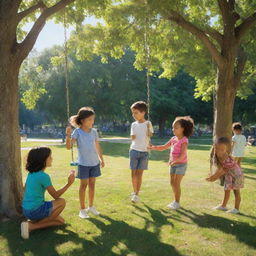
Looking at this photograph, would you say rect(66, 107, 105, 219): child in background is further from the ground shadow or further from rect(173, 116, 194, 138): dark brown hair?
rect(173, 116, 194, 138): dark brown hair

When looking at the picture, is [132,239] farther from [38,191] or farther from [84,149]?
[84,149]

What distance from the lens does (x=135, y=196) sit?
6516mm

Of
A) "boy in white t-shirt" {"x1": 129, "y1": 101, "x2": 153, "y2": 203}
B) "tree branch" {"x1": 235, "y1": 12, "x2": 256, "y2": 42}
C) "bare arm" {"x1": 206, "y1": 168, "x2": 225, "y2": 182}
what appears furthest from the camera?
"tree branch" {"x1": 235, "y1": 12, "x2": 256, "y2": 42}

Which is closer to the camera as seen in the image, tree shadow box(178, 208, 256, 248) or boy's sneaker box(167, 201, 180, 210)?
tree shadow box(178, 208, 256, 248)

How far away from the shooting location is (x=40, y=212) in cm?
458

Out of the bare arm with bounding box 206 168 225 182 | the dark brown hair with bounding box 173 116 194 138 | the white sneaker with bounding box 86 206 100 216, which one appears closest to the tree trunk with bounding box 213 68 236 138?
the dark brown hair with bounding box 173 116 194 138

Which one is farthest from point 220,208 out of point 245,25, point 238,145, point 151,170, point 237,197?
point 151,170

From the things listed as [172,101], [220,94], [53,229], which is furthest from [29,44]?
[172,101]

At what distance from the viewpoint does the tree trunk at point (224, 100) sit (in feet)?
26.9

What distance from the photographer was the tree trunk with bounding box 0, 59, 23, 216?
5.12m

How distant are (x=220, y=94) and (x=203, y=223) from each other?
4256 mm

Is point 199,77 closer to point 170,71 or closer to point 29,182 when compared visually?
point 170,71

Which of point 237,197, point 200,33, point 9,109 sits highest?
point 200,33

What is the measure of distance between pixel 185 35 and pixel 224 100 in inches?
121
